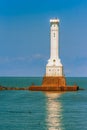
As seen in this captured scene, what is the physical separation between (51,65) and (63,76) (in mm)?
3417

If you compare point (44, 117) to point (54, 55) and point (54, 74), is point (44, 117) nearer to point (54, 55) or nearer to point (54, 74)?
point (54, 74)

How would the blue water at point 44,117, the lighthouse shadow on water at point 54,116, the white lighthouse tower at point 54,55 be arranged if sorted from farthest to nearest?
the white lighthouse tower at point 54,55
the blue water at point 44,117
the lighthouse shadow on water at point 54,116

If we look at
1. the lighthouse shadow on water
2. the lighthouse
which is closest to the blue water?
the lighthouse shadow on water

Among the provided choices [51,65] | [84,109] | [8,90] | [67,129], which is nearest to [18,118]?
[67,129]

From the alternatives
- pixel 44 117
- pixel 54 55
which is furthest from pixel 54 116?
pixel 54 55

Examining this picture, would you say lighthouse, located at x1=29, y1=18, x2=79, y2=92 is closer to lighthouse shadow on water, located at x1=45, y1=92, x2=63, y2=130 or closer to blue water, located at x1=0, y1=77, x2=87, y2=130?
lighthouse shadow on water, located at x1=45, y1=92, x2=63, y2=130

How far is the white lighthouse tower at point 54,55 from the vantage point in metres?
106

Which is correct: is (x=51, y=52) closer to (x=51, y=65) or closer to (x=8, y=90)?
(x=51, y=65)

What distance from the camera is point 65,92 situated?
108 m

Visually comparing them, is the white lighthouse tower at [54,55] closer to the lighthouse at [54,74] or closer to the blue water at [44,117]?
the lighthouse at [54,74]

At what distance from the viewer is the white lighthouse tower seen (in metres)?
106

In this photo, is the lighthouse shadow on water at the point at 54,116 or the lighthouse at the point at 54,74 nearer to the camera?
the lighthouse shadow on water at the point at 54,116

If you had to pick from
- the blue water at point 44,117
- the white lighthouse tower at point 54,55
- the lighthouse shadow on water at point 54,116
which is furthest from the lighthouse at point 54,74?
the blue water at point 44,117

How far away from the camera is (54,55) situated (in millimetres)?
107312
